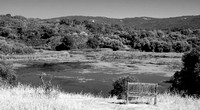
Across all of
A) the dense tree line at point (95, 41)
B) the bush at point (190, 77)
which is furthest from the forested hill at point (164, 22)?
the bush at point (190, 77)

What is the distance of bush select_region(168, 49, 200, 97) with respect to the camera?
1942 cm

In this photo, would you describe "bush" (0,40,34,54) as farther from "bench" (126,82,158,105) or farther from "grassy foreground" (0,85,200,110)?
"bench" (126,82,158,105)

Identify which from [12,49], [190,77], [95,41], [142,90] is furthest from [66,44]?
Answer: [142,90]

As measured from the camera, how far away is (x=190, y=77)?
20.3 metres

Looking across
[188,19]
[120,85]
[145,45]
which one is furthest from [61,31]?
[120,85]

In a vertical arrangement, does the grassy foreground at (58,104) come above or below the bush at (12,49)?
above

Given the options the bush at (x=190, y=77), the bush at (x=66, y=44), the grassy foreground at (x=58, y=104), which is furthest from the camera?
the bush at (x=66, y=44)

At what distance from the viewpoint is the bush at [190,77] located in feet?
63.7

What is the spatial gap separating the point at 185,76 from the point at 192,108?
1123cm

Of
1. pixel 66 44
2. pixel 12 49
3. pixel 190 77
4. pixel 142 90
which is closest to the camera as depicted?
pixel 142 90

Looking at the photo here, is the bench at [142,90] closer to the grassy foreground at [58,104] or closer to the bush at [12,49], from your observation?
the grassy foreground at [58,104]

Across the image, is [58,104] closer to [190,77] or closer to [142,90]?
[142,90]

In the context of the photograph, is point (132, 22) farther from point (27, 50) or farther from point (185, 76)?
point (185, 76)

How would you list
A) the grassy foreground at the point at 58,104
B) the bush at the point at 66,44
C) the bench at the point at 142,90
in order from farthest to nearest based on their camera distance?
the bush at the point at 66,44
the bench at the point at 142,90
the grassy foreground at the point at 58,104
